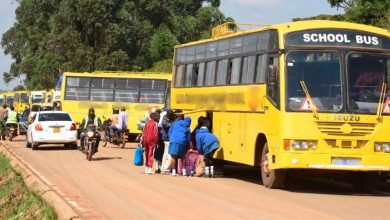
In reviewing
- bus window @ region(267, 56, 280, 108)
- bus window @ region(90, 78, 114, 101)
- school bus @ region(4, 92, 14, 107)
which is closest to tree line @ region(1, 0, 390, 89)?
school bus @ region(4, 92, 14, 107)

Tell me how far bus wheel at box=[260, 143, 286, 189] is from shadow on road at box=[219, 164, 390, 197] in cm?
33

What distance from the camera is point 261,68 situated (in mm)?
17375

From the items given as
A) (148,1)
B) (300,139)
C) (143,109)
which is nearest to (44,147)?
(143,109)

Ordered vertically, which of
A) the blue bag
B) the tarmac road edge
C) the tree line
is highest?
the tree line

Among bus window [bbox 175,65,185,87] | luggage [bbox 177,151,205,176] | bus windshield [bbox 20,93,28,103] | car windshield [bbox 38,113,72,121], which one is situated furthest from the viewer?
bus windshield [bbox 20,93,28,103]

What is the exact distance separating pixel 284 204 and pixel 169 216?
271 centimetres

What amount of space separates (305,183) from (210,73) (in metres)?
4.03

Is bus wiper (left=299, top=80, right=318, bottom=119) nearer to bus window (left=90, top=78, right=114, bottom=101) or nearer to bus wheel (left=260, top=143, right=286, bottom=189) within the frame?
bus wheel (left=260, top=143, right=286, bottom=189)

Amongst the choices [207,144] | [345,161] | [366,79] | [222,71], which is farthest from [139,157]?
[366,79]

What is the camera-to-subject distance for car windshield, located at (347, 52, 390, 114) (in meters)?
15.9

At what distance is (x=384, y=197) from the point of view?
Answer: 52.9 feet

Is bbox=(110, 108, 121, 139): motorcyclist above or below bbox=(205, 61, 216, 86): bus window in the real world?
below

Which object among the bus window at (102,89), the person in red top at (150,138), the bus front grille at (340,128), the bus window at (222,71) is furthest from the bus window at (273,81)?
the bus window at (102,89)

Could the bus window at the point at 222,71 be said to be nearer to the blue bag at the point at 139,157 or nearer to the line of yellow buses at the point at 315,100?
the line of yellow buses at the point at 315,100
